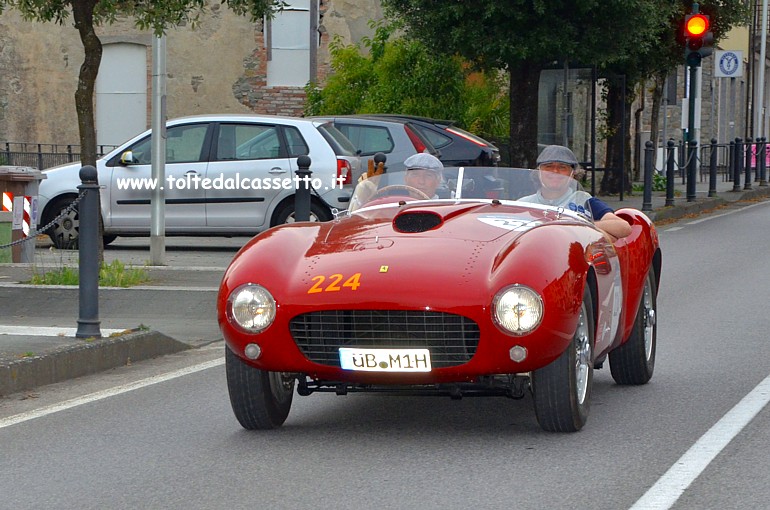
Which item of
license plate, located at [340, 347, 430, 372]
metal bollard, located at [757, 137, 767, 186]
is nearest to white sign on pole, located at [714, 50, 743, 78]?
metal bollard, located at [757, 137, 767, 186]

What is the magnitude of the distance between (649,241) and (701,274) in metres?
6.69

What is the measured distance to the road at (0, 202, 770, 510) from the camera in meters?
5.57

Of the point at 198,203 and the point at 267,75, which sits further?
the point at 267,75

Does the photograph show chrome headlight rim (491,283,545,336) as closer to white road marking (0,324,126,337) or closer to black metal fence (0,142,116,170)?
white road marking (0,324,126,337)

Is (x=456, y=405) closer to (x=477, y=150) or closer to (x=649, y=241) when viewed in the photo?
(x=649, y=241)

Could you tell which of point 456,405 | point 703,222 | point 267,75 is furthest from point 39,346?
point 267,75

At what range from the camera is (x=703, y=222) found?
73.9 feet

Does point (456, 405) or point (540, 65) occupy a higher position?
point (540, 65)

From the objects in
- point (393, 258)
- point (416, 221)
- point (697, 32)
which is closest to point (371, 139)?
point (697, 32)

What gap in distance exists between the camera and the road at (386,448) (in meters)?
5.57

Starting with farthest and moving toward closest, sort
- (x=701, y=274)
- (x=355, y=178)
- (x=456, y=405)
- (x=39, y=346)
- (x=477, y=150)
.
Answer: (x=477, y=150)
(x=355, y=178)
(x=701, y=274)
(x=39, y=346)
(x=456, y=405)

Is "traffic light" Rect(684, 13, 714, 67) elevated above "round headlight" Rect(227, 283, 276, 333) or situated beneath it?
elevated above

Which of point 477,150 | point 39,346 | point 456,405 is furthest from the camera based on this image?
point 477,150

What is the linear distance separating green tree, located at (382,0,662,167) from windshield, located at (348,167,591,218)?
14069 millimetres
